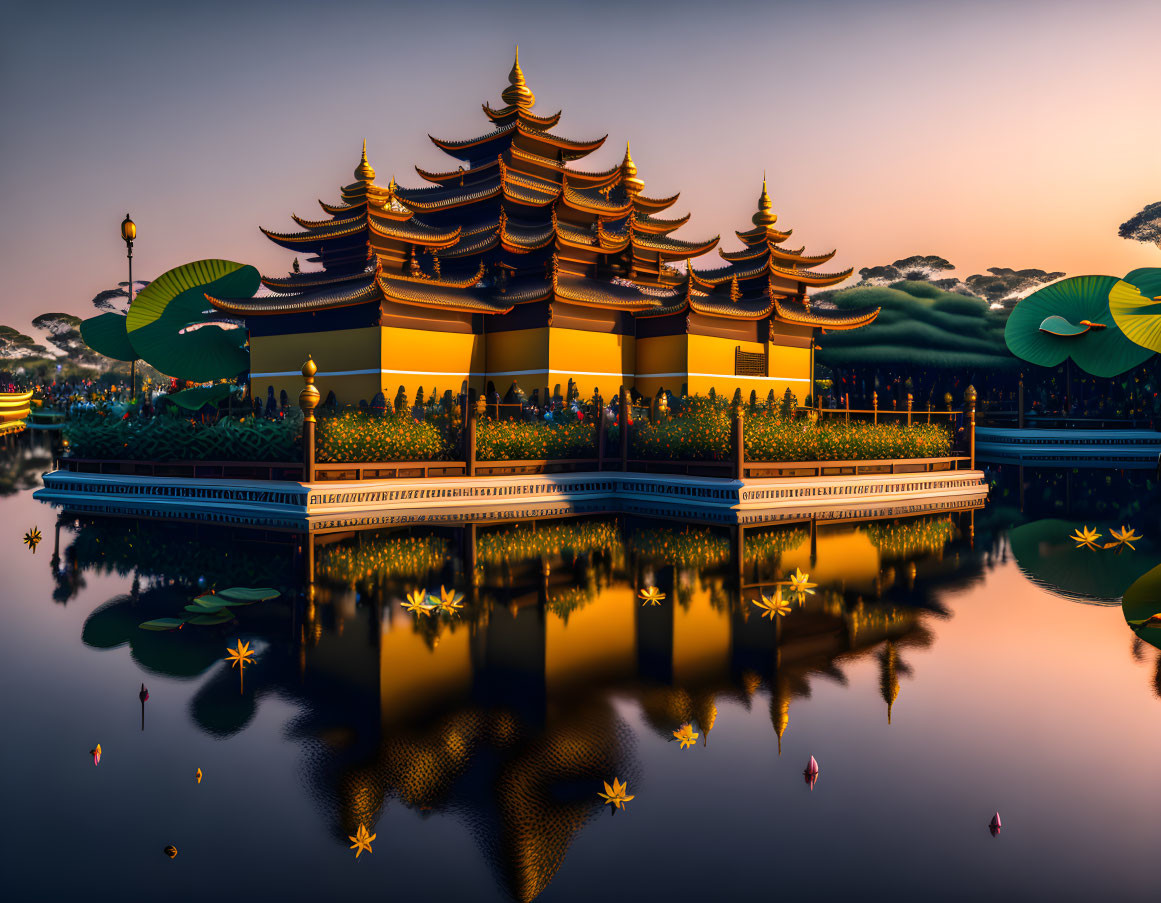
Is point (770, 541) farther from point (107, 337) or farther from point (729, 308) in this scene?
point (107, 337)

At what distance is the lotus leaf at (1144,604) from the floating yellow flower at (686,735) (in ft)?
16.4

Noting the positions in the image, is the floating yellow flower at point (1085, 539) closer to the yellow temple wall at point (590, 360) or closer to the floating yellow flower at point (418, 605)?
the floating yellow flower at point (418, 605)

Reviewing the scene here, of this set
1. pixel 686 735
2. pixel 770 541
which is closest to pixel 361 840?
pixel 686 735

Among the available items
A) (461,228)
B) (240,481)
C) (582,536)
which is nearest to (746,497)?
(582,536)

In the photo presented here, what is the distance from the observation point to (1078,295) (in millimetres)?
15172

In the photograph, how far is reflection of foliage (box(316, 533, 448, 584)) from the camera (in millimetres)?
10375

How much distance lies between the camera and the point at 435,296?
26156 millimetres

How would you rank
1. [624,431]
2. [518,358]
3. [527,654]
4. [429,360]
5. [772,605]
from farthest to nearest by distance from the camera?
[518,358] → [429,360] → [624,431] → [772,605] → [527,654]

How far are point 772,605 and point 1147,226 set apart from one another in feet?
218

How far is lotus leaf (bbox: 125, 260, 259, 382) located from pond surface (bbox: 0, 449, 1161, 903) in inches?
645

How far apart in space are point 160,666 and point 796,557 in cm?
827

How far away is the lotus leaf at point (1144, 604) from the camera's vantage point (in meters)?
7.78

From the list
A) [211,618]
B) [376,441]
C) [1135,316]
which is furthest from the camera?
[376,441]

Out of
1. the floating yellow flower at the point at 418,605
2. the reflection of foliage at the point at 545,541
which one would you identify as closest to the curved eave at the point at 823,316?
the reflection of foliage at the point at 545,541
